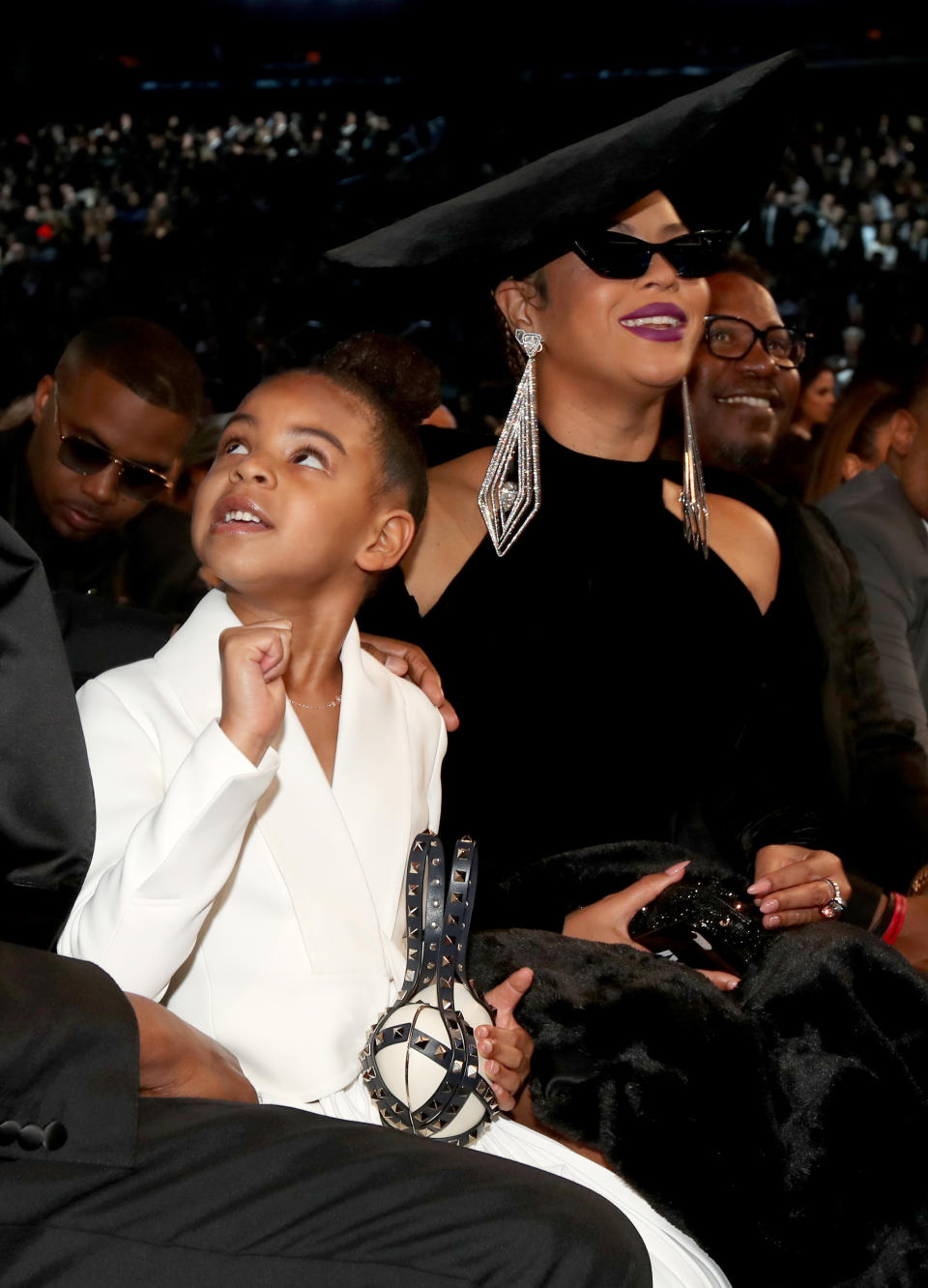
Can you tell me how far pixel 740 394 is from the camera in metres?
3.04

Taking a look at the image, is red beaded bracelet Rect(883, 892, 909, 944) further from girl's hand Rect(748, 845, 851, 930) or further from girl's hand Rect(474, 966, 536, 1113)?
girl's hand Rect(474, 966, 536, 1113)

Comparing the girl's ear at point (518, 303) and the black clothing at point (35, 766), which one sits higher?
the girl's ear at point (518, 303)

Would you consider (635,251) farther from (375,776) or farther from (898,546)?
(898,546)

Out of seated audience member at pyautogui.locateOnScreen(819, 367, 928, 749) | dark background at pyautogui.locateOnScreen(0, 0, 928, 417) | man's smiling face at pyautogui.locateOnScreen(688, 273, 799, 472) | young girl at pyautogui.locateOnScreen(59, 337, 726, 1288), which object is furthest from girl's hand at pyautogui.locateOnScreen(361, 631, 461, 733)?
dark background at pyautogui.locateOnScreen(0, 0, 928, 417)

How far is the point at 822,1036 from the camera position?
1.38 m

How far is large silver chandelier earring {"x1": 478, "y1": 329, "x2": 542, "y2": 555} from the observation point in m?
1.91

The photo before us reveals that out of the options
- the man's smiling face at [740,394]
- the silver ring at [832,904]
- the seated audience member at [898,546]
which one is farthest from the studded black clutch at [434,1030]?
the man's smiling face at [740,394]

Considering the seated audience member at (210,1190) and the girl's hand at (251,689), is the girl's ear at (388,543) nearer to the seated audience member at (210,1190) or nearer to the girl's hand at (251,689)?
the girl's hand at (251,689)

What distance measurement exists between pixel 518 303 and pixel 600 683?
54cm

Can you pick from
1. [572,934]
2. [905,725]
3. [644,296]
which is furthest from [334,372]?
[905,725]

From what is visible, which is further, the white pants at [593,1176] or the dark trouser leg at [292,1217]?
the white pants at [593,1176]

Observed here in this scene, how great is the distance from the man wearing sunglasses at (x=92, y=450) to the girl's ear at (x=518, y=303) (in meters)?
0.85

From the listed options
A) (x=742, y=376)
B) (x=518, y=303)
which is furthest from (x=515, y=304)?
(x=742, y=376)

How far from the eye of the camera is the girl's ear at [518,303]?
1913 millimetres
